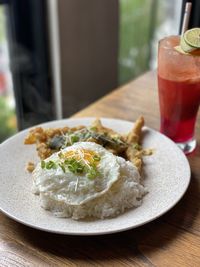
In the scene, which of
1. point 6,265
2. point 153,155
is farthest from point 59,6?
point 6,265

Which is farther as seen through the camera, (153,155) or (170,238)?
(153,155)

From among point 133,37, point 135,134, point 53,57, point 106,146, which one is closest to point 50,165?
point 106,146

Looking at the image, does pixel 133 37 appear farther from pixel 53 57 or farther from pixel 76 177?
pixel 76 177

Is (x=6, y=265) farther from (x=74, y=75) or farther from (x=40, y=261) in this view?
(x=74, y=75)

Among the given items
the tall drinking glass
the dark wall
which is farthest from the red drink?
the dark wall

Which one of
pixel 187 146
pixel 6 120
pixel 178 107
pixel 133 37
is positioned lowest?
pixel 6 120

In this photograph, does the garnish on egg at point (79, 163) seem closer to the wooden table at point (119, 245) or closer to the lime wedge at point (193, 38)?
the wooden table at point (119, 245)
